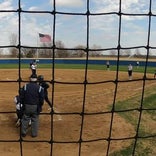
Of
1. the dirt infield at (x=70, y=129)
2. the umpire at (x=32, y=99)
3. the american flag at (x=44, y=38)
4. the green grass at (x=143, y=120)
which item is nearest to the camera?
the umpire at (x=32, y=99)

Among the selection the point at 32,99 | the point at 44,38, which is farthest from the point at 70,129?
the point at 44,38

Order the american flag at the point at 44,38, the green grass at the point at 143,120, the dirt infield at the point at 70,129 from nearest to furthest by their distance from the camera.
→ 1. the dirt infield at the point at 70,129
2. the green grass at the point at 143,120
3. the american flag at the point at 44,38

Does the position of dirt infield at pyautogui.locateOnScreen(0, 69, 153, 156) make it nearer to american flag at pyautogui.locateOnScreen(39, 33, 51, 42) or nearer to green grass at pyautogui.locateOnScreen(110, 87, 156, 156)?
green grass at pyautogui.locateOnScreen(110, 87, 156, 156)

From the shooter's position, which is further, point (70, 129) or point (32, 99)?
point (70, 129)

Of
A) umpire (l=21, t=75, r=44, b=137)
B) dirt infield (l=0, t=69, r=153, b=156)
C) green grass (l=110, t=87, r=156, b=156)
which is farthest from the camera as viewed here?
green grass (l=110, t=87, r=156, b=156)

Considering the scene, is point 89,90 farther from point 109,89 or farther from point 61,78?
point 61,78

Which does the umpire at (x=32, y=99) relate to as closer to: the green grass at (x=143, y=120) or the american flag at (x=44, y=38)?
the green grass at (x=143, y=120)

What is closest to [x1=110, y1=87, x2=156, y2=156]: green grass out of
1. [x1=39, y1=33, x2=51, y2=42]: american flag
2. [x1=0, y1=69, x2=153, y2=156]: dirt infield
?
[x1=0, y1=69, x2=153, y2=156]: dirt infield

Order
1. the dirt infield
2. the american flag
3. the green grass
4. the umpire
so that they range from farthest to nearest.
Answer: the american flag → the green grass → the dirt infield → the umpire

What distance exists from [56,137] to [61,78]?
13826mm

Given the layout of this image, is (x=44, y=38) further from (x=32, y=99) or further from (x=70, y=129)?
(x=32, y=99)

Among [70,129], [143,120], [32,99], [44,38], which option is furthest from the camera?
[44,38]

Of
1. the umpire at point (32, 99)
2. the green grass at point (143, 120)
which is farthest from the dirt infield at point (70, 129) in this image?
the umpire at point (32, 99)

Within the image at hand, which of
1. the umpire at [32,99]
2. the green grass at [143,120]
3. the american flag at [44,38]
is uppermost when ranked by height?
the american flag at [44,38]
